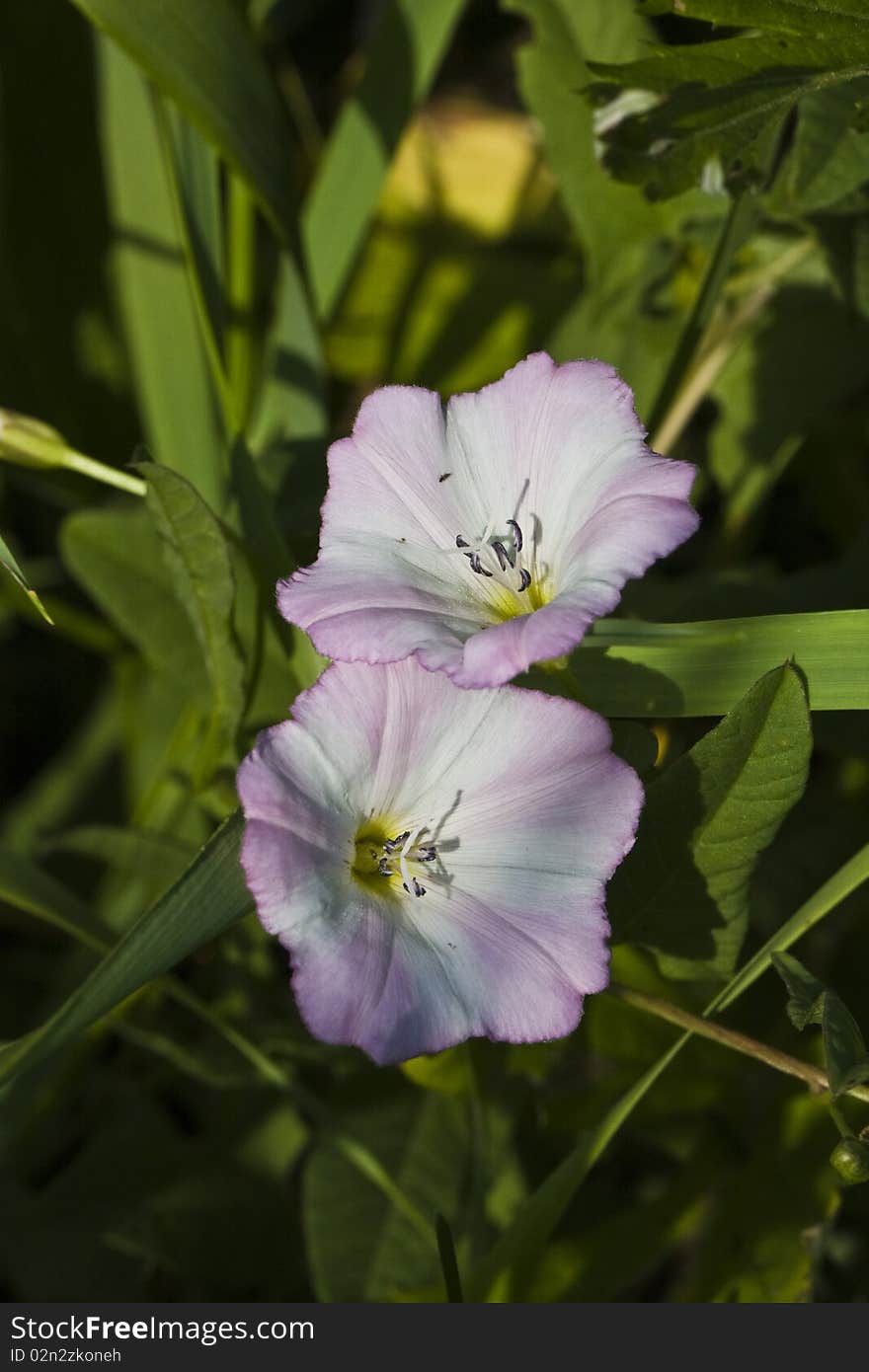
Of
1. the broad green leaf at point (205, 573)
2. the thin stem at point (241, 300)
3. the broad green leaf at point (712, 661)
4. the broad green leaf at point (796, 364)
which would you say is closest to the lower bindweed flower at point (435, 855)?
the broad green leaf at point (712, 661)

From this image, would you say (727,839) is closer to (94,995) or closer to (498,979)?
(498,979)

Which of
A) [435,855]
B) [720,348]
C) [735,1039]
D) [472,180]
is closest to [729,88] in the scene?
[720,348]

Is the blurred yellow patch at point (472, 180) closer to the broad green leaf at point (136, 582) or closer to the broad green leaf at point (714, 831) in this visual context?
the broad green leaf at point (136, 582)

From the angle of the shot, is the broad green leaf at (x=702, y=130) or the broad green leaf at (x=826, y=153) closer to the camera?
the broad green leaf at (x=702, y=130)

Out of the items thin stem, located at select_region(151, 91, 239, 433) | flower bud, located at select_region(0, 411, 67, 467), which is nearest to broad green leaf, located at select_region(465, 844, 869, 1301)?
thin stem, located at select_region(151, 91, 239, 433)

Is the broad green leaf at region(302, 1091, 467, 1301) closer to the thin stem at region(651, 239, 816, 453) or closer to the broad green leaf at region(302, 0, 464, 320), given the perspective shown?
the thin stem at region(651, 239, 816, 453)

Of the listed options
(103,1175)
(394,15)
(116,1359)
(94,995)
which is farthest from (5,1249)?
(394,15)
